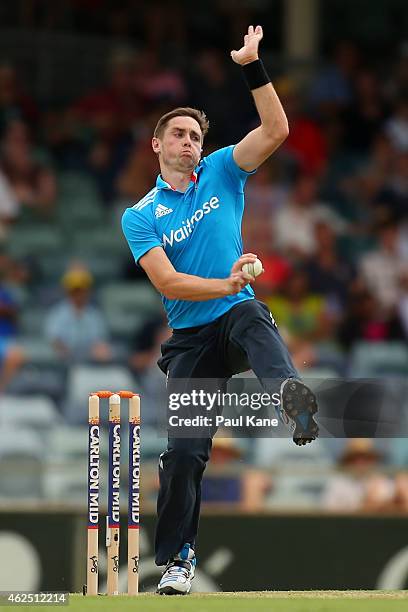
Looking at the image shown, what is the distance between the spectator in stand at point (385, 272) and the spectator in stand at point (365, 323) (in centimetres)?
13

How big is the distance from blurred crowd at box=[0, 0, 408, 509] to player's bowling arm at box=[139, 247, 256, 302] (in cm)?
464

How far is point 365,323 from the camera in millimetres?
13297

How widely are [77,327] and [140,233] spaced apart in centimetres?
567

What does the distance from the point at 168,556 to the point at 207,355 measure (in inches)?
34.9

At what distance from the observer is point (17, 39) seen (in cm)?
1510

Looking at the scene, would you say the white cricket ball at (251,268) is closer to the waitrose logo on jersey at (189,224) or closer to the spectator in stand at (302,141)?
the waitrose logo on jersey at (189,224)

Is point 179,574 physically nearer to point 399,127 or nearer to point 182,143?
point 182,143

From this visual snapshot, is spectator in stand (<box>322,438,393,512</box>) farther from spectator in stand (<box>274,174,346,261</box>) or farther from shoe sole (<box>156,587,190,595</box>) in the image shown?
shoe sole (<box>156,587,190,595</box>)

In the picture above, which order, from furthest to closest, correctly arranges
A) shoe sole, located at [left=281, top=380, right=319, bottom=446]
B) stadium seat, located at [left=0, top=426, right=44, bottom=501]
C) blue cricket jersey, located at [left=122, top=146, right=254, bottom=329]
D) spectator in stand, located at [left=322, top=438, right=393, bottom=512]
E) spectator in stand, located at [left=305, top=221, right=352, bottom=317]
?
1. spectator in stand, located at [left=305, top=221, right=352, bottom=317]
2. spectator in stand, located at [left=322, top=438, right=393, bottom=512]
3. stadium seat, located at [left=0, top=426, right=44, bottom=501]
4. blue cricket jersey, located at [left=122, top=146, right=254, bottom=329]
5. shoe sole, located at [left=281, top=380, right=319, bottom=446]

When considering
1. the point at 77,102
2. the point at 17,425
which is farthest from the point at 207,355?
the point at 77,102

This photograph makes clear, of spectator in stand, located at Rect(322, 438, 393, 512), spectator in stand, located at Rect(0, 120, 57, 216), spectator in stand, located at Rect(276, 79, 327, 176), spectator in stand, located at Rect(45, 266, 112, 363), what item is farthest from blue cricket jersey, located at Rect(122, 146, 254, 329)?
spectator in stand, located at Rect(276, 79, 327, 176)

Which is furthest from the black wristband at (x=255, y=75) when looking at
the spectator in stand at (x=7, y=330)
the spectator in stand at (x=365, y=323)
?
the spectator in stand at (x=365, y=323)

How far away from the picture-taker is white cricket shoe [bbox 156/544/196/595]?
6594mm

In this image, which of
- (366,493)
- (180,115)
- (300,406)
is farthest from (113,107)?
(300,406)
